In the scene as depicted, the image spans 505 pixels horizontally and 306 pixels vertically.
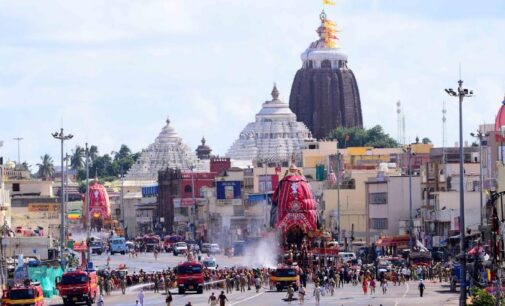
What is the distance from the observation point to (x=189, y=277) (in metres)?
96.1

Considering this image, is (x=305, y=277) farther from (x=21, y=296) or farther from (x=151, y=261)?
(x=151, y=261)

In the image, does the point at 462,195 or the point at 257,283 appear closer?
the point at 462,195

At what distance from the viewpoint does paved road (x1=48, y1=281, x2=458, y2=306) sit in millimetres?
85375

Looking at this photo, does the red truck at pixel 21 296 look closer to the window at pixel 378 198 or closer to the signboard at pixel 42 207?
the window at pixel 378 198

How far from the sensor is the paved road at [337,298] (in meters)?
85.4

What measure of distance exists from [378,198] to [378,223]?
1.79 metres

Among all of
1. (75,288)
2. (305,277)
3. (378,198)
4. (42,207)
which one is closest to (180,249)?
(42,207)

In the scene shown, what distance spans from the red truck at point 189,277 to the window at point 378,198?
44999 mm

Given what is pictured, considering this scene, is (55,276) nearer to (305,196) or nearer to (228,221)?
(305,196)

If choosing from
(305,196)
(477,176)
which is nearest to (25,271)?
(305,196)

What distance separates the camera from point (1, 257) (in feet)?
348

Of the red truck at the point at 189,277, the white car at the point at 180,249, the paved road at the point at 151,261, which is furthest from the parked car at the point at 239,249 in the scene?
the red truck at the point at 189,277

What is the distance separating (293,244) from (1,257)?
20.7 meters

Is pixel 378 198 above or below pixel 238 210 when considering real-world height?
above
